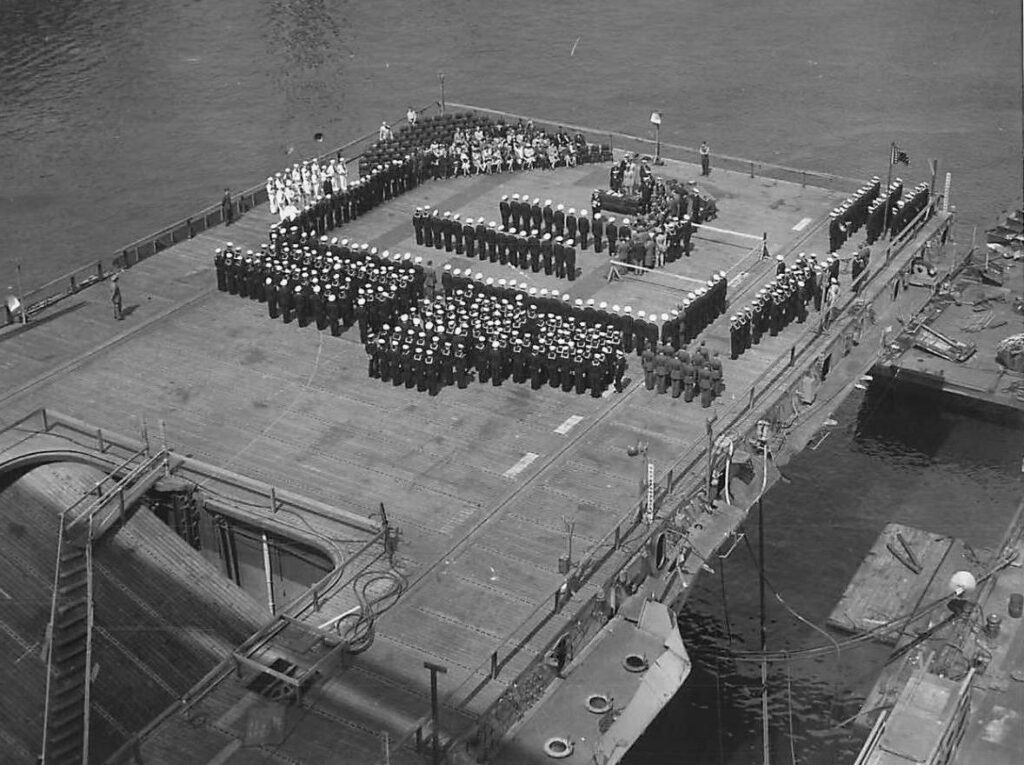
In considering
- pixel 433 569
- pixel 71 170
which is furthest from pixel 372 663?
pixel 71 170

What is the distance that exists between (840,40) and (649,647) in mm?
71477

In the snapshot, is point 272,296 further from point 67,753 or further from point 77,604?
point 67,753

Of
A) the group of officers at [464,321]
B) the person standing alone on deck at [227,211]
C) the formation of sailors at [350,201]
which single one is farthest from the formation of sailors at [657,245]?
the person standing alone on deck at [227,211]

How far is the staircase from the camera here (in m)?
33.1

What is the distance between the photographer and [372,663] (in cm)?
3262

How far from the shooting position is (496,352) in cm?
4350

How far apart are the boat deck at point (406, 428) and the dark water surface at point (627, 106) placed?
26.3 ft

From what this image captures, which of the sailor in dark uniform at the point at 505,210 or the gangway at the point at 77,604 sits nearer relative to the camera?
the gangway at the point at 77,604

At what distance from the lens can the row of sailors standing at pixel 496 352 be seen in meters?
43.4

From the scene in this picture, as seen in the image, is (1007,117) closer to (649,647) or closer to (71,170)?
(71,170)

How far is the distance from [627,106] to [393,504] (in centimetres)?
5291

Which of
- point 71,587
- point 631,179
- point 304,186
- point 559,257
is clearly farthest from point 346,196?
point 71,587

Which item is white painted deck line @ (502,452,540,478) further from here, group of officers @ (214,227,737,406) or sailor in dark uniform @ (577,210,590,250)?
sailor in dark uniform @ (577,210,590,250)

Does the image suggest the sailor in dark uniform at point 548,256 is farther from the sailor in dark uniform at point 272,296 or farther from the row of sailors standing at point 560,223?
the sailor in dark uniform at point 272,296
